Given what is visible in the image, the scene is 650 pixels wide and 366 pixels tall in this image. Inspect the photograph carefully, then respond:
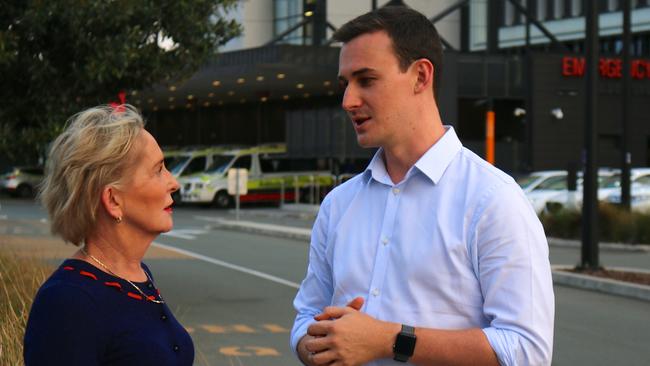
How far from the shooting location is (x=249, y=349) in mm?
Result: 9758

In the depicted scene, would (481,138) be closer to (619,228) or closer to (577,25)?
(577,25)

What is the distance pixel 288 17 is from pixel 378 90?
54888 mm

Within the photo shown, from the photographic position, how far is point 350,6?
58125mm

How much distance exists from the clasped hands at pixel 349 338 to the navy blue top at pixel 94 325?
0.58 metres

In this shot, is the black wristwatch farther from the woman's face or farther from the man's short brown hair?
the woman's face

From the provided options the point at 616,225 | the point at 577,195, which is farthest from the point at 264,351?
the point at 577,195

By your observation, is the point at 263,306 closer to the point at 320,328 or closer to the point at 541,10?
the point at 320,328

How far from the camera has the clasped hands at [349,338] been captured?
2.73 m

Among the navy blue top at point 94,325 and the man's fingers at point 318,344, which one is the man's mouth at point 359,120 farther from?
the navy blue top at point 94,325

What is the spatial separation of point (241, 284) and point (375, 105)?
1241cm

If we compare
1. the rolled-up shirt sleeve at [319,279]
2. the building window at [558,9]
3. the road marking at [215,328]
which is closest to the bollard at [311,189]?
the building window at [558,9]

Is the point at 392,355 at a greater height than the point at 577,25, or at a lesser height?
lesser

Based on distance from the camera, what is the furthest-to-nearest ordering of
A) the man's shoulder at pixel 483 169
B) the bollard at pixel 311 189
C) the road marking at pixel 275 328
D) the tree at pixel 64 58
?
the bollard at pixel 311 189, the tree at pixel 64 58, the road marking at pixel 275 328, the man's shoulder at pixel 483 169

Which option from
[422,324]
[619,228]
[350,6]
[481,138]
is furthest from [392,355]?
[350,6]
